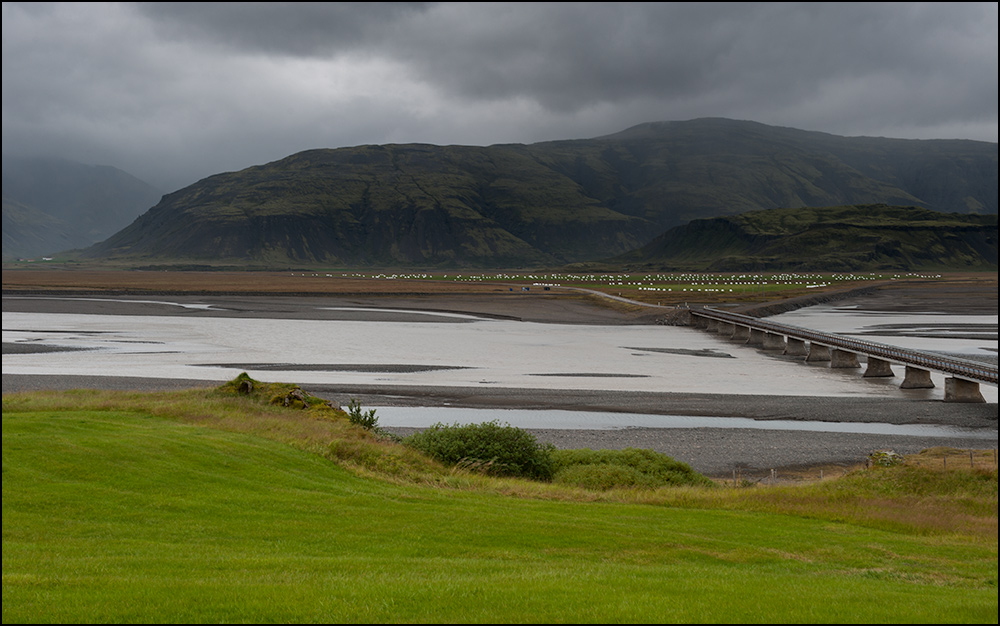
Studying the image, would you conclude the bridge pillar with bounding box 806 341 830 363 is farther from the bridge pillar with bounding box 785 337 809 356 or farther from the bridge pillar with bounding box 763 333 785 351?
the bridge pillar with bounding box 763 333 785 351

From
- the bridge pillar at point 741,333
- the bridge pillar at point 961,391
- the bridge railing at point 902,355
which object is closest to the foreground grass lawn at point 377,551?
the bridge railing at point 902,355

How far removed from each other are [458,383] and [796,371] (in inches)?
1019

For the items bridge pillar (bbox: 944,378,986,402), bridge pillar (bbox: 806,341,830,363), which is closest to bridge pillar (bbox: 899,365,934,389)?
bridge pillar (bbox: 944,378,986,402)

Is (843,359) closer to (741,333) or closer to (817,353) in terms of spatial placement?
(817,353)

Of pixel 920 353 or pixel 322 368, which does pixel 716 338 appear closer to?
pixel 920 353

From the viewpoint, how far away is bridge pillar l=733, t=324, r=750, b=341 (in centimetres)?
7900

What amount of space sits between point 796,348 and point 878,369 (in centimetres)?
1584

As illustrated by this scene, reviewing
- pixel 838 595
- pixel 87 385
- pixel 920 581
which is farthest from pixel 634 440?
pixel 87 385

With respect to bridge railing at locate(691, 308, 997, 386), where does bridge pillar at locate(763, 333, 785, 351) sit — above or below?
below

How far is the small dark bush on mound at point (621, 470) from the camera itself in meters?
23.9

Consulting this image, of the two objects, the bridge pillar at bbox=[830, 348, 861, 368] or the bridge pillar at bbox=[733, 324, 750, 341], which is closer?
the bridge pillar at bbox=[830, 348, 861, 368]

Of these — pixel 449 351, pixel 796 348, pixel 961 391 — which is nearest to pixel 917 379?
pixel 961 391

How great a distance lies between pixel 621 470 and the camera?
79.6 ft

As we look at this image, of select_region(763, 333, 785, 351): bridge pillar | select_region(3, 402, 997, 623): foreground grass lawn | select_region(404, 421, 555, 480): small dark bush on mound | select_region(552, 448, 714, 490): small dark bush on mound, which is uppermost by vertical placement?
select_region(3, 402, 997, 623): foreground grass lawn
